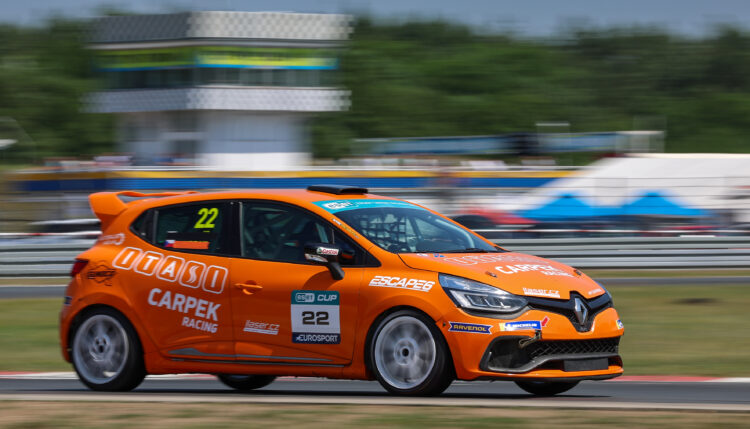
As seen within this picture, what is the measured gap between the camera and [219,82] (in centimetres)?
4131

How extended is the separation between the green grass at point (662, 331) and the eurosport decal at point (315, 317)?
3.36 m

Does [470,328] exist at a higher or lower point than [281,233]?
lower

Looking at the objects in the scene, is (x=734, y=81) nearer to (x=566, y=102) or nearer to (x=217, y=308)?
(x=566, y=102)

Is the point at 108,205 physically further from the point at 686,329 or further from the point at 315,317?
the point at 686,329

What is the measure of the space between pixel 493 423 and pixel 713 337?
6.73 metres

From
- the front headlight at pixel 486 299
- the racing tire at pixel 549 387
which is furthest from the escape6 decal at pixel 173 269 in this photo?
the racing tire at pixel 549 387

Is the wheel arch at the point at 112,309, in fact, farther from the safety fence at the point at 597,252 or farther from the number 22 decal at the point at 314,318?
the safety fence at the point at 597,252

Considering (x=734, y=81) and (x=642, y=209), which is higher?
(x=734, y=81)

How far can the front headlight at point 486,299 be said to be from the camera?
6.51 m

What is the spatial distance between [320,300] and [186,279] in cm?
110

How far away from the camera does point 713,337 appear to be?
11.5 metres

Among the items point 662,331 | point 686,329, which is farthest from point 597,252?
point 662,331

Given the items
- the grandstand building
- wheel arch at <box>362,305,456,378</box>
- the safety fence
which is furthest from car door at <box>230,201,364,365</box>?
the grandstand building

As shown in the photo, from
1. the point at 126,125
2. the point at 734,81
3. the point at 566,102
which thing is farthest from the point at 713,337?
the point at 734,81
